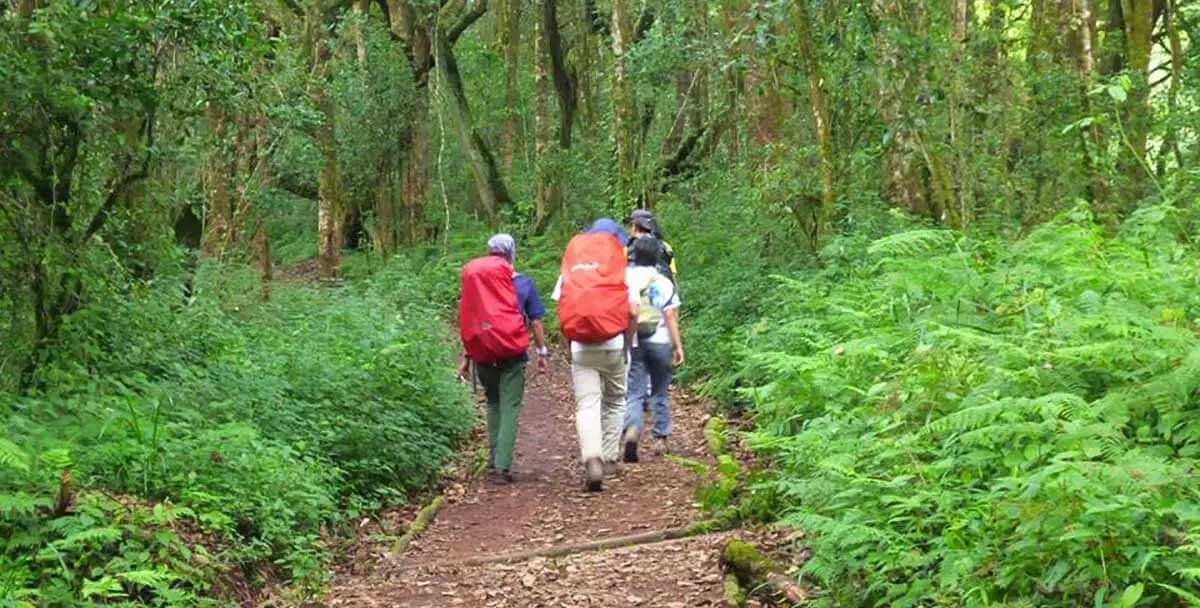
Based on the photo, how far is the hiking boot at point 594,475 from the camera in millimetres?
9824

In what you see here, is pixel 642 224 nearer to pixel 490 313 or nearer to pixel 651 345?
pixel 651 345

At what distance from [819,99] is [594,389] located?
21.2 ft

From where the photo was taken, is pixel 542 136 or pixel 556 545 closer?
pixel 556 545

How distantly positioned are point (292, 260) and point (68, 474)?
90.3 ft

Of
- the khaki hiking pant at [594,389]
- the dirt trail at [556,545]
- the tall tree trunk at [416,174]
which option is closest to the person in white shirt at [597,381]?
the khaki hiking pant at [594,389]

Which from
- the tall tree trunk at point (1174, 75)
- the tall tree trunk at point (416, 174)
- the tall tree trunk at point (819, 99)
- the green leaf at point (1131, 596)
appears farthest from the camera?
the tall tree trunk at point (416, 174)

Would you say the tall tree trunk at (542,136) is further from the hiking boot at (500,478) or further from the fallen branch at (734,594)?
the fallen branch at (734,594)

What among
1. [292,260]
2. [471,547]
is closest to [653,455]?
[471,547]

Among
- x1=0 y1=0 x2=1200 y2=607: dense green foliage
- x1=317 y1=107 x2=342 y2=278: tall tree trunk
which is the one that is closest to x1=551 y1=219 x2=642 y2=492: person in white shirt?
x1=0 y1=0 x2=1200 y2=607: dense green foliage

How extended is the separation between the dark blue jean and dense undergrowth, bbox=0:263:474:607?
72.0 inches

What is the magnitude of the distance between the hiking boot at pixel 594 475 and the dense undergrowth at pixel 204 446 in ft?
5.04

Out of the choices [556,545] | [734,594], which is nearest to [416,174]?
[556,545]

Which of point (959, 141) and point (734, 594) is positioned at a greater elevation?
point (959, 141)

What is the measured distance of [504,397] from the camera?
410 inches
